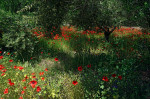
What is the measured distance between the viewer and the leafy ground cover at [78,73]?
9.76 ft

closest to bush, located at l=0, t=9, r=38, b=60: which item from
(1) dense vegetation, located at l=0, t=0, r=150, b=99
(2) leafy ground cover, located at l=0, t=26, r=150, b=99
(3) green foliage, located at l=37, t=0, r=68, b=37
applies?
(1) dense vegetation, located at l=0, t=0, r=150, b=99

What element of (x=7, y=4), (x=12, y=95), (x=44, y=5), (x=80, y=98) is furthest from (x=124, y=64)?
(x=7, y=4)

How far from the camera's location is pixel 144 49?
555cm

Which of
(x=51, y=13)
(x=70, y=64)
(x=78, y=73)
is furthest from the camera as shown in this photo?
(x=70, y=64)

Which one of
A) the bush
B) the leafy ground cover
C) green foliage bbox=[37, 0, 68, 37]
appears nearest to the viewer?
the leafy ground cover

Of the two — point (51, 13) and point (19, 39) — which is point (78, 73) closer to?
point (51, 13)

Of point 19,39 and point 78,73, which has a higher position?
point 19,39

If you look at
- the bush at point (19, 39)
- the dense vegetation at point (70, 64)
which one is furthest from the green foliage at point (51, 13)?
the bush at point (19, 39)

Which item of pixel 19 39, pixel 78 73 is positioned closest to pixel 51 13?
pixel 19 39

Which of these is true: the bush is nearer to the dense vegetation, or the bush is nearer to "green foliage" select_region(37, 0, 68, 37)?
the dense vegetation

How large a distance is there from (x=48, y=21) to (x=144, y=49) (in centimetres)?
395

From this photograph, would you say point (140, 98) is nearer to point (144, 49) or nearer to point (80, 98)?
point (80, 98)

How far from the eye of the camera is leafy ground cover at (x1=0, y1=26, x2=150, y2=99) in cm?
297

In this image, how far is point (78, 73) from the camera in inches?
182
